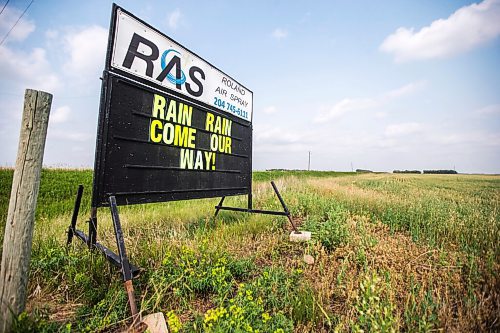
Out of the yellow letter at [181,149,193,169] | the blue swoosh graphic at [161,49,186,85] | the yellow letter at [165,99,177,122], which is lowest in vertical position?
the yellow letter at [181,149,193,169]

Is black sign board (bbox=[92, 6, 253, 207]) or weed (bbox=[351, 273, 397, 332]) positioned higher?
black sign board (bbox=[92, 6, 253, 207])

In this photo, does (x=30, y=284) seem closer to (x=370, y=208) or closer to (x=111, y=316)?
(x=111, y=316)

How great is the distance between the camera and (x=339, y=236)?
4.13 metres

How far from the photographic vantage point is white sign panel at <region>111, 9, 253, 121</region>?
3.37 m

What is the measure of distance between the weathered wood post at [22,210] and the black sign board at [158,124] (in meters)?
0.68

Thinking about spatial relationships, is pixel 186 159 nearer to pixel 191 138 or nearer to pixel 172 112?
pixel 191 138

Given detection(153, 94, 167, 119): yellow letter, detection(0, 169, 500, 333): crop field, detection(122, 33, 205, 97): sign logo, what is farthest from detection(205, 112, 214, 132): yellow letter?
detection(0, 169, 500, 333): crop field

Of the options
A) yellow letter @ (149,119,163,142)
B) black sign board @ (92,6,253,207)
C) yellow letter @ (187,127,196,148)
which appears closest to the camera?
black sign board @ (92,6,253,207)

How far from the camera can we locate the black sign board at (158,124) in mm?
3152

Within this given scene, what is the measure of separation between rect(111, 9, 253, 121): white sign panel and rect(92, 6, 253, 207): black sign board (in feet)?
0.04

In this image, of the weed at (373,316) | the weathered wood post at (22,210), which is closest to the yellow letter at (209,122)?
the weathered wood post at (22,210)

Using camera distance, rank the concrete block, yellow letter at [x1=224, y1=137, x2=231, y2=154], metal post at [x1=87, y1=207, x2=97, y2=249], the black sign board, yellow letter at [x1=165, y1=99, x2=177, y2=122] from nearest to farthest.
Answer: metal post at [x1=87, y1=207, x2=97, y2=249] < the black sign board < yellow letter at [x1=165, y1=99, x2=177, y2=122] < the concrete block < yellow letter at [x1=224, y1=137, x2=231, y2=154]

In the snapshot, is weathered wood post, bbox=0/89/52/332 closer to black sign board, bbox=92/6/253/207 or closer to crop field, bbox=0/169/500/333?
crop field, bbox=0/169/500/333

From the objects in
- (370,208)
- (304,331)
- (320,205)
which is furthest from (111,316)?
(370,208)
